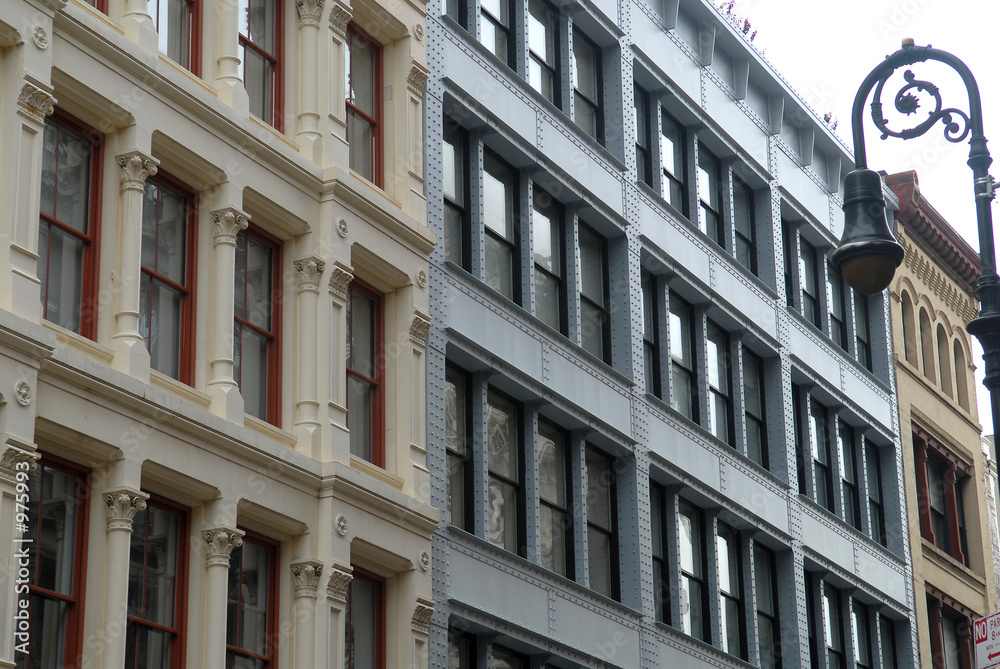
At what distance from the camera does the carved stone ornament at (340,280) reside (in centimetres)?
2088

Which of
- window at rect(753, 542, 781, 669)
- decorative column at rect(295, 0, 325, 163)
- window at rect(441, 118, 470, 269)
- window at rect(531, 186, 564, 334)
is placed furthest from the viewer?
window at rect(753, 542, 781, 669)

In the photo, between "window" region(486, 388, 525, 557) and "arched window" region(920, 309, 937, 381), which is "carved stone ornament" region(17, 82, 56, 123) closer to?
"window" region(486, 388, 525, 557)

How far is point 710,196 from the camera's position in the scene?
33344mm

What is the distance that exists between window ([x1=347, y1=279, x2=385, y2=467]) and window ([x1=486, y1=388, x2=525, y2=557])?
2661 millimetres

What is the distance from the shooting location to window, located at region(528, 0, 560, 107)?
90.7ft

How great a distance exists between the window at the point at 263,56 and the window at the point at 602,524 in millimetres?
8629

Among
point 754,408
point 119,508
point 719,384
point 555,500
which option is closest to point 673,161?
point 719,384

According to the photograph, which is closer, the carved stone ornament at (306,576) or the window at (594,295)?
the carved stone ornament at (306,576)

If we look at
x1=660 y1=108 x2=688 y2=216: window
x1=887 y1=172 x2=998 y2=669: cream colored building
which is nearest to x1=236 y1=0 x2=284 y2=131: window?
x1=660 y1=108 x2=688 y2=216: window

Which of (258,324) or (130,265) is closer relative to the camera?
(130,265)

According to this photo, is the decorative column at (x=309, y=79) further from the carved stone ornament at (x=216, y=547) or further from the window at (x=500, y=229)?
the carved stone ornament at (x=216, y=547)

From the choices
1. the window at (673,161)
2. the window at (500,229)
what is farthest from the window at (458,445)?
the window at (673,161)

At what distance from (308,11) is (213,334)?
195 inches

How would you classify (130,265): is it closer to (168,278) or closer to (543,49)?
(168,278)
